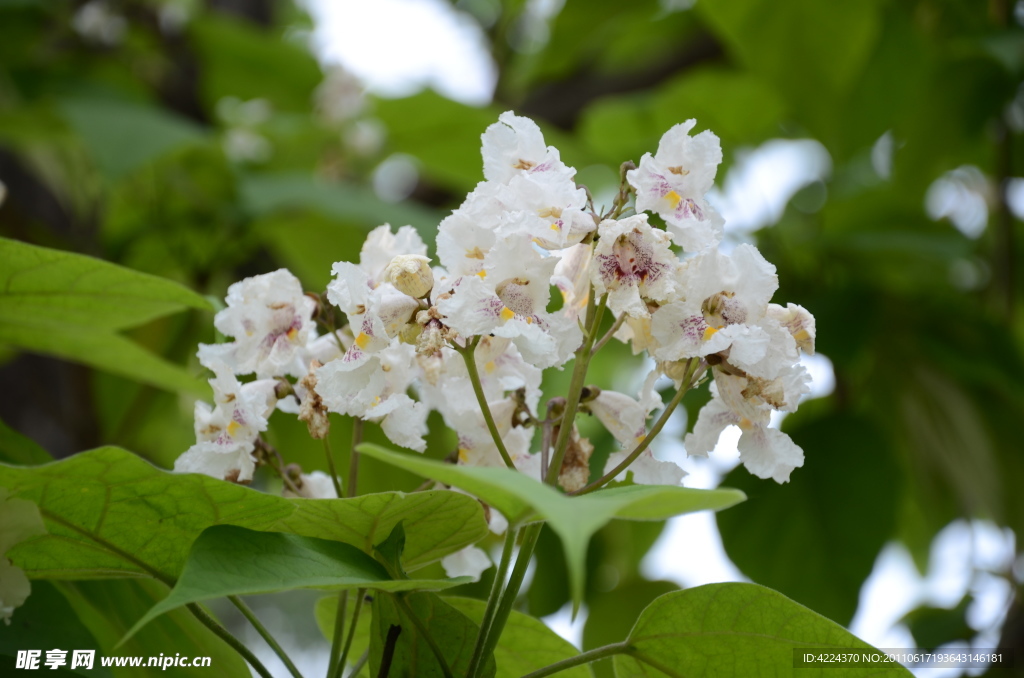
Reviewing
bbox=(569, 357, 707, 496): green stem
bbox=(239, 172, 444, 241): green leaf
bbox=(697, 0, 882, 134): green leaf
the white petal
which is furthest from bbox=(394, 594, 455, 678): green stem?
bbox=(697, 0, 882, 134): green leaf

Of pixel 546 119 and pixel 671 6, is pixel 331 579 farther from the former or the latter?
pixel 546 119

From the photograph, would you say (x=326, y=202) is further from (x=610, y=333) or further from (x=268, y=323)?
(x=610, y=333)

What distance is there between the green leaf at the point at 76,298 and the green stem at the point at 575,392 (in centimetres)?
27

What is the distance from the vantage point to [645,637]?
1.64 feet

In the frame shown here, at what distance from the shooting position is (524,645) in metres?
0.57

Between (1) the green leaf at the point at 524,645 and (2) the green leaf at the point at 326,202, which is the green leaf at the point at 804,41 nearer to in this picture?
(2) the green leaf at the point at 326,202

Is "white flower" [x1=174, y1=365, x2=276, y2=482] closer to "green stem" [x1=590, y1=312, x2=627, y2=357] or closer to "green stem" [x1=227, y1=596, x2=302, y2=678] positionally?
"green stem" [x1=227, y1=596, x2=302, y2=678]

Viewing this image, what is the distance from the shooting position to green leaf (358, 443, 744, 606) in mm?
313

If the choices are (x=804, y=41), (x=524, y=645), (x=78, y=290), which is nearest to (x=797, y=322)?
(x=524, y=645)

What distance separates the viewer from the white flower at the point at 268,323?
55 centimetres

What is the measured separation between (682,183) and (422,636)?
0.29m

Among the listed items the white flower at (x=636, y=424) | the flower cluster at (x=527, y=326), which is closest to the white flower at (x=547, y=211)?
the flower cluster at (x=527, y=326)

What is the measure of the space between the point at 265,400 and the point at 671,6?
1.36 metres

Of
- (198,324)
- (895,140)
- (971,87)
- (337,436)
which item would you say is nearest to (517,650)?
(337,436)
